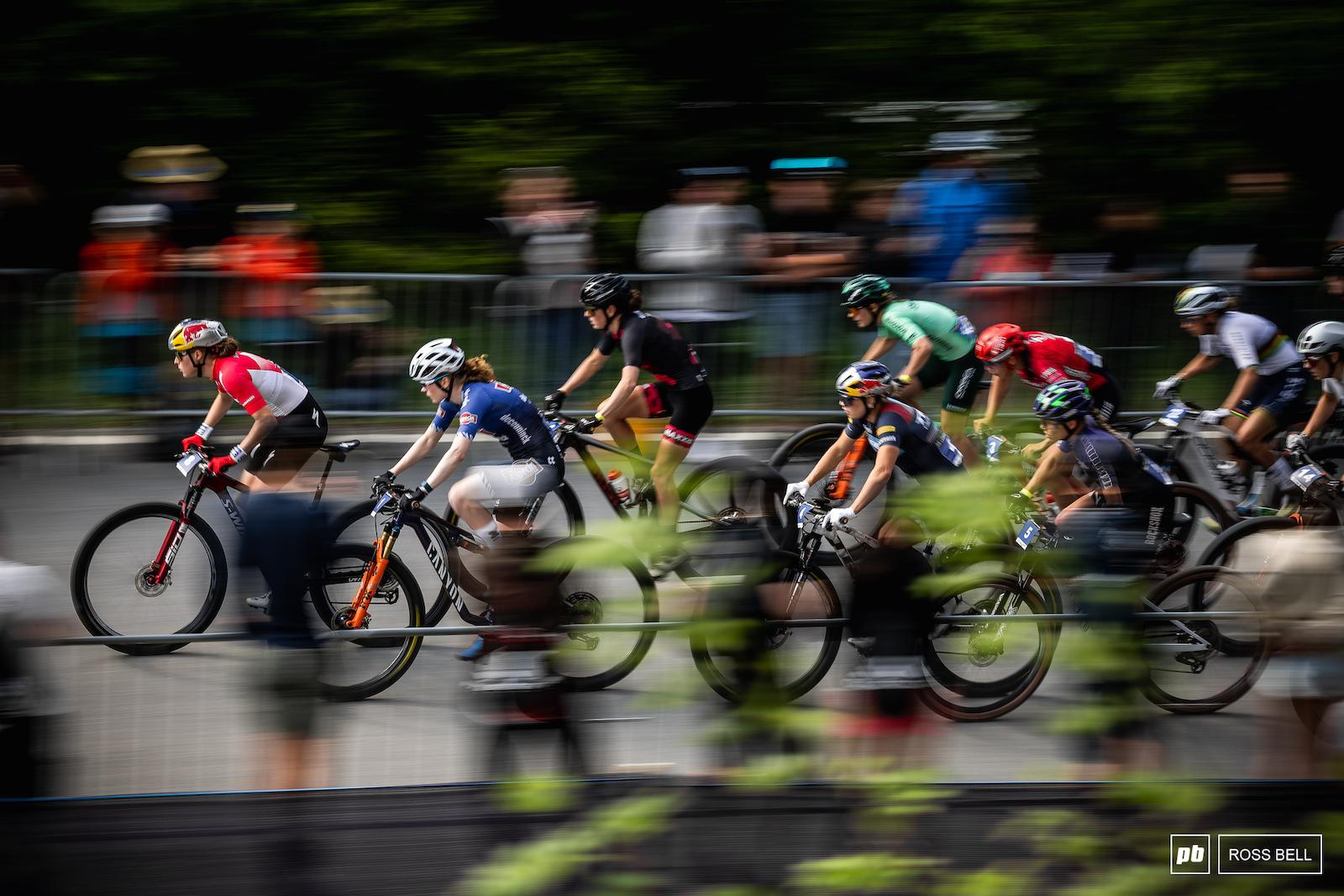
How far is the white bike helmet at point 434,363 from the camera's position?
23.9 ft

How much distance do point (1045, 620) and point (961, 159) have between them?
8.08 m

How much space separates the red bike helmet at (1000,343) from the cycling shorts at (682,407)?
1.83m

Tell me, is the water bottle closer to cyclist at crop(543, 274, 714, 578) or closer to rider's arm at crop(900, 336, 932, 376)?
cyclist at crop(543, 274, 714, 578)

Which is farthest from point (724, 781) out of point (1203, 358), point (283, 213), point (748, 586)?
point (283, 213)

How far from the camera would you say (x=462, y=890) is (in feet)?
10.8

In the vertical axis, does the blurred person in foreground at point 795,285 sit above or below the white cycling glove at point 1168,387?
above

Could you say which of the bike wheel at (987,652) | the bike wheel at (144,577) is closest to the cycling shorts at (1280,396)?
the bike wheel at (987,652)

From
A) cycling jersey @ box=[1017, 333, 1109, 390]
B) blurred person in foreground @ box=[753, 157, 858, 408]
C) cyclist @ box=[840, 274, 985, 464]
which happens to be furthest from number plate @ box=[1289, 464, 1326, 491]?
blurred person in foreground @ box=[753, 157, 858, 408]

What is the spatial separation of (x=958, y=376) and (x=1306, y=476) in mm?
2264

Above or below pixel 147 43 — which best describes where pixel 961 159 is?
below

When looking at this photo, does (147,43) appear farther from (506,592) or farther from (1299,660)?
(1299,660)

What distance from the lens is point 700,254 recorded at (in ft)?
34.6

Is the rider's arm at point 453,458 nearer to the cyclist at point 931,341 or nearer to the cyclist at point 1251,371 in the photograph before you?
the cyclist at point 931,341

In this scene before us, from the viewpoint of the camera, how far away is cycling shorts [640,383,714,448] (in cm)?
831
